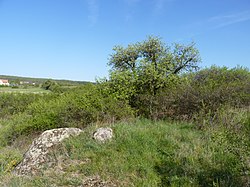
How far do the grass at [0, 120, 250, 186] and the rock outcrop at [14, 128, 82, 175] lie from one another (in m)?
0.28

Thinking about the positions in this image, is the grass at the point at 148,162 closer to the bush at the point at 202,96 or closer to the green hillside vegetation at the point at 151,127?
the green hillside vegetation at the point at 151,127

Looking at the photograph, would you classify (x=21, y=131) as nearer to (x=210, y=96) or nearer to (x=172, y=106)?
(x=172, y=106)

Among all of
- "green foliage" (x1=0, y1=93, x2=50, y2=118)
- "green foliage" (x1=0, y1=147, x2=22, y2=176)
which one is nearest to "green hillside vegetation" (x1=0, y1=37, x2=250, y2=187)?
"green foliage" (x1=0, y1=147, x2=22, y2=176)

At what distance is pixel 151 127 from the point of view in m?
5.93

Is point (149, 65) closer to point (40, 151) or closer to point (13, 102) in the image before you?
point (40, 151)

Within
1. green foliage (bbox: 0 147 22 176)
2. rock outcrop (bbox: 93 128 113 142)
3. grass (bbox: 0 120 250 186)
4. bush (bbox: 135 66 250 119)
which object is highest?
bush (bbox: 135 66 250 119)

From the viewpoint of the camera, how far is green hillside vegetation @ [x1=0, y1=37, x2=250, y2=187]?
3443 mm

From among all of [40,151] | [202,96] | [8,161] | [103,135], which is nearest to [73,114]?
[8,161]

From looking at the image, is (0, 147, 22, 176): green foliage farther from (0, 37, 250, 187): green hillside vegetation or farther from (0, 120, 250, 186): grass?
(0, 120, 250, 186): grass

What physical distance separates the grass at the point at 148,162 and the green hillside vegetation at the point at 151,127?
0.06ft

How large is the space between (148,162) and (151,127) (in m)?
2.05

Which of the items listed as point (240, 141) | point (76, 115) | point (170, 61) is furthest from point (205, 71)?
point (240, 141)

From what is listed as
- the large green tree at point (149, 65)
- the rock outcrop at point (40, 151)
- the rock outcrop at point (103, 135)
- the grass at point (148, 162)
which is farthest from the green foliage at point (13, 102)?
the grass at point (148, 162)

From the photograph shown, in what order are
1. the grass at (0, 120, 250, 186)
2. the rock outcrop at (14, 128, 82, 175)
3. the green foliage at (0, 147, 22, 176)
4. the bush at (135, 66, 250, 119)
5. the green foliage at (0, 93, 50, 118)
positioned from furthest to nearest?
the green foliage at (0, 93, 50, 118) < the bush at (135, 66, 250, 119) < the green foliage at (0, 147, 22, 176) < the rock outcrop at (14, 128, 82, 175) < the grass at (0, 120, 250, 186)
